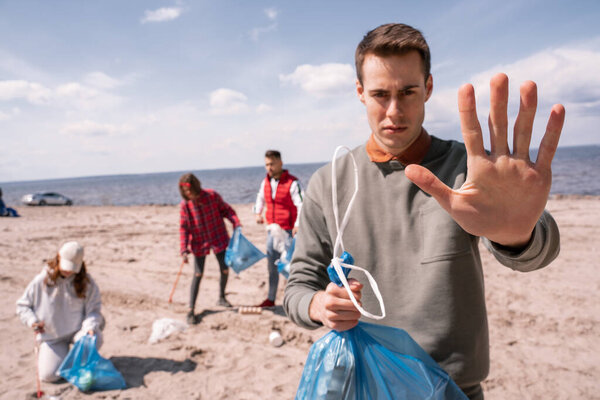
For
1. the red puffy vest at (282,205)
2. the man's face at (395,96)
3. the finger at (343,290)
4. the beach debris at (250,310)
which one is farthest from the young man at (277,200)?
the finger at (343,290)

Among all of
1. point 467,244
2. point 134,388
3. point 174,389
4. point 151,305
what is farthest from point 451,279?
point 151,305

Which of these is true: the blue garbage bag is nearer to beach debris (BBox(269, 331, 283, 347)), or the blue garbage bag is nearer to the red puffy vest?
beach debris (BBox(269, 331, 283, 347))

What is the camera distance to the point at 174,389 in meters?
3.34

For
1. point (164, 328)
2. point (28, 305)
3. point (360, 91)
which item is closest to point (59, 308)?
point (28, 305)

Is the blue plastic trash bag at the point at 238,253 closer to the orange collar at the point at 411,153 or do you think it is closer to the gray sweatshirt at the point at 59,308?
the gray sweatshirt at the point at 59,308

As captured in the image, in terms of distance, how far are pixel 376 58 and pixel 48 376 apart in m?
4.30

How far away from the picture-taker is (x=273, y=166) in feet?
16.2

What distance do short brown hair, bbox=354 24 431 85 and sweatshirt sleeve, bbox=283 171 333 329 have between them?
0.55 meters

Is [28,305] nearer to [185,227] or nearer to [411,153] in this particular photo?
[185,227]

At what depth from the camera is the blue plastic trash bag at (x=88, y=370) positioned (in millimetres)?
3262

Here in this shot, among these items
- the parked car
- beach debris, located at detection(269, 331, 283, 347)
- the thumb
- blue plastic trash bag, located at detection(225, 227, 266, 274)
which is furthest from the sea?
the parked car

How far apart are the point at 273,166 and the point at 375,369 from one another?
402 centimetres

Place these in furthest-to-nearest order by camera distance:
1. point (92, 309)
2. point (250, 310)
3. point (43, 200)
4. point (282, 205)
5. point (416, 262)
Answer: point (43, 200) < point (282, 205) < point (250, 310) < point (92, 309) < point (416, 262)

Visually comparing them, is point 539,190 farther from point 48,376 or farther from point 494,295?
point 494,295
